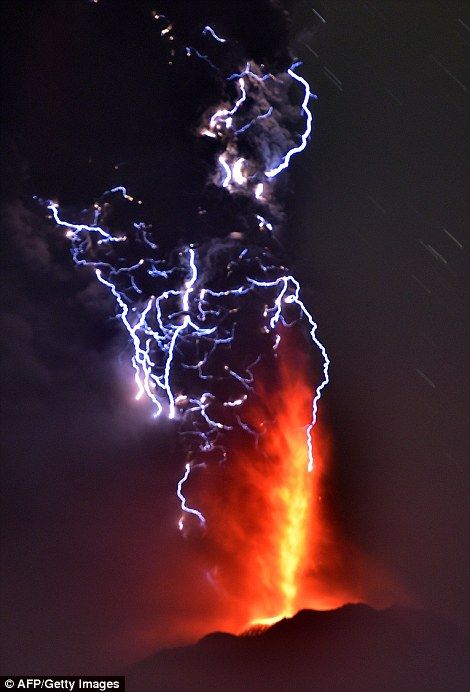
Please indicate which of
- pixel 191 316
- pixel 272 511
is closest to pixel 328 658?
pixel 272 511

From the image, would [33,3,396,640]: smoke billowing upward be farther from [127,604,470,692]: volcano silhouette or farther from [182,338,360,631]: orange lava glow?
[127,604,470,692]: volcano silhouette

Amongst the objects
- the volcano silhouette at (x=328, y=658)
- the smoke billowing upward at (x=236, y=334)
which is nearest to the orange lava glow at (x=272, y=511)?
the smoke billowing upward at (x=236, y=334)

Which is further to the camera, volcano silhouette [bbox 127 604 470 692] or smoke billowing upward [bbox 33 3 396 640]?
smoke billowing upward [bbox 33 3 396 640]

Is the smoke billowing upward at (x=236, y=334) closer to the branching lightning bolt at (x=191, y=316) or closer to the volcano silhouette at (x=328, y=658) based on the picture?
the branching lightning bolt at (x=191, y=316)

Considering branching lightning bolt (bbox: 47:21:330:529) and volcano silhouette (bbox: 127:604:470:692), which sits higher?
branching lightning bolt (bbox: 47:21:330:529)

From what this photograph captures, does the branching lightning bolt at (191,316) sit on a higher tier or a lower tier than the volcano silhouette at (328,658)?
higher

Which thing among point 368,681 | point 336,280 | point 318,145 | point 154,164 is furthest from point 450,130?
point 368,681

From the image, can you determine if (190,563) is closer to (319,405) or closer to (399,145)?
(319,405)

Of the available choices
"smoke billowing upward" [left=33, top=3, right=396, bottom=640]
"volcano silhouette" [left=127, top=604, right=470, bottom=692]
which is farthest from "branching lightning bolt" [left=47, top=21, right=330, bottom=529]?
"volcano silhouette" [left=127, top=604, right=470, bottom=692]
